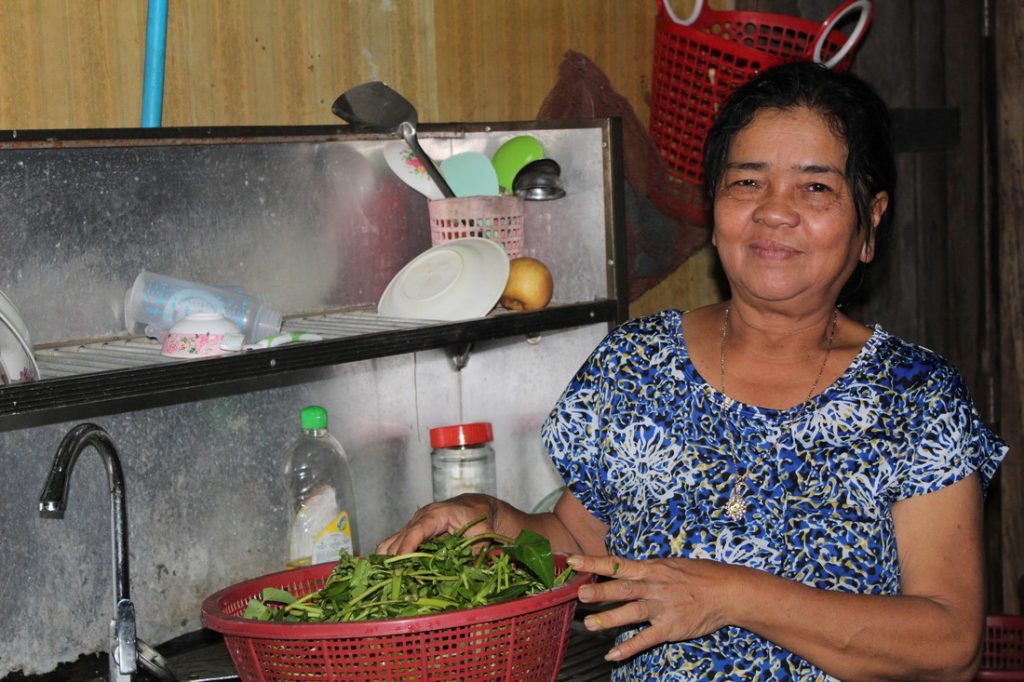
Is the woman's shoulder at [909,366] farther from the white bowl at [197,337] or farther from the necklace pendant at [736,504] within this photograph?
the white bowl at [197,337]

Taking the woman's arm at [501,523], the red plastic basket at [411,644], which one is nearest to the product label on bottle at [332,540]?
the woman's arm at [501,523]

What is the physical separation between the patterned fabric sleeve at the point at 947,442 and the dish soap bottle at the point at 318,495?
1.07 metres

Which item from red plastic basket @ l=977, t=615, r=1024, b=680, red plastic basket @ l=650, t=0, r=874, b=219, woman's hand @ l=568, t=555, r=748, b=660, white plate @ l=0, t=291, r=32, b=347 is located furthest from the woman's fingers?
red plastic basket @ l=650, t=0, r=874, b=219

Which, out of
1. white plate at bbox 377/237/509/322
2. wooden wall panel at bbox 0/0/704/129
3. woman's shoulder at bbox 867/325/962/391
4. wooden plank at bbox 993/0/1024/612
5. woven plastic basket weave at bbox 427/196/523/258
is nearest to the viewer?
woman's shoulder at bbox 867/325/962/391

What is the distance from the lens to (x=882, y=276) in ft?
12.2

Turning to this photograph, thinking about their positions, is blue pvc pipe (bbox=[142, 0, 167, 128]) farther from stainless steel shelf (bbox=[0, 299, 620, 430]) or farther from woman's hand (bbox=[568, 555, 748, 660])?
woman's hand (bbox=[568, 555, 748, 660])

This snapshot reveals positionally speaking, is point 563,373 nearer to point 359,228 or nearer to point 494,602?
point 359,228

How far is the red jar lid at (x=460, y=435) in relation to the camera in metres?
2.57

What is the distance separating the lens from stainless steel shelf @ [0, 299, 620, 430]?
171cm

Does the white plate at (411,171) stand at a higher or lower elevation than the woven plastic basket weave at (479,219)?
higher

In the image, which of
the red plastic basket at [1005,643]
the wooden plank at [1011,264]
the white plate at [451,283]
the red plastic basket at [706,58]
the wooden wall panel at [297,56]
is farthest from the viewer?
the wooden plank at [1011,264]

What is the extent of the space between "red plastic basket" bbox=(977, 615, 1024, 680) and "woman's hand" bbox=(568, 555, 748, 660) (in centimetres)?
117

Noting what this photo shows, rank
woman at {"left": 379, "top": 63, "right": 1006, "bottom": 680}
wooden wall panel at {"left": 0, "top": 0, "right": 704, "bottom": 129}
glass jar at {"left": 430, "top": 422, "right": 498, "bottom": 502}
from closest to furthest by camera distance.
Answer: woman at {"left": 379, "top": 63, "right": 1006, "bottom": 680} < wooden wall panel at {"left": 0, "top": 0, "right": 704, "bottom": 129} < glass jar at {"left": 430, "top": 422, "right": 498, "bottom": 502}

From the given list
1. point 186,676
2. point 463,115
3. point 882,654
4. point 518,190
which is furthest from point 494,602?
point 463,115
